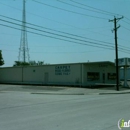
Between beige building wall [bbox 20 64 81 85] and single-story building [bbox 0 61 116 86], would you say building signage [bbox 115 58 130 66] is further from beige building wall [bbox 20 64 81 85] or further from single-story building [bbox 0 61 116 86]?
beige building wall [bbox 20 64 81 85]

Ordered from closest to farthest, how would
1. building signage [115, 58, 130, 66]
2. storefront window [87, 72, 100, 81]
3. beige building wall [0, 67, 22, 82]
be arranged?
building signage [115, 58, 130, 66] → storefront window [87, 72, 100, 81] → beige building wall [0, 67, 22, 82]

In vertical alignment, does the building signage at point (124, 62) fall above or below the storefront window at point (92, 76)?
above

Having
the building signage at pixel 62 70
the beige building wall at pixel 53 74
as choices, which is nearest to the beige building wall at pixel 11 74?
the beige building wall at pixel 53 74

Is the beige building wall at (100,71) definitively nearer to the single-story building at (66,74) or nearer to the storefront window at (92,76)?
the single-story building at (66,74)

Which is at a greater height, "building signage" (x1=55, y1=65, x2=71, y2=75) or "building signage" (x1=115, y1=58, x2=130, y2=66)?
"building signage" (x1=115, y1=58, x2=130, y2=66)

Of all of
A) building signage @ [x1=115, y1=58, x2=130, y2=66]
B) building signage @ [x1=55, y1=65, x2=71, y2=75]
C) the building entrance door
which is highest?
building signage @ [x1=115, y1=58, x2=130, y2=66]

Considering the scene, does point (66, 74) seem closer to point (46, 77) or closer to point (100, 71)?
point (46, 77)

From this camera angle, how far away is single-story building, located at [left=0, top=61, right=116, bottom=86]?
1515 inches

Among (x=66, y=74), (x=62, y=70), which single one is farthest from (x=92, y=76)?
(x=62, y=70)

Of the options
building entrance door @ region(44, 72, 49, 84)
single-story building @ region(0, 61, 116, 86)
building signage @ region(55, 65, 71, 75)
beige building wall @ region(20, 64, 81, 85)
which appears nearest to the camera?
single-story building @ region(0, 61, 116, 86)

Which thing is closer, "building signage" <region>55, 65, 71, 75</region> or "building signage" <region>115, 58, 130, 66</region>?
"building signage" <region>115, 58, 130, 66</region>

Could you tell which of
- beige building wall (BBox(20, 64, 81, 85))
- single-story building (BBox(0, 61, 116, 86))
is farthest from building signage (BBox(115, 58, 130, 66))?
beige building wall (BBox(20, 64, 81, 85))

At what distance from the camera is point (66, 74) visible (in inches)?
1571

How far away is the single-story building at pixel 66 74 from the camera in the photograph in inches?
1515
